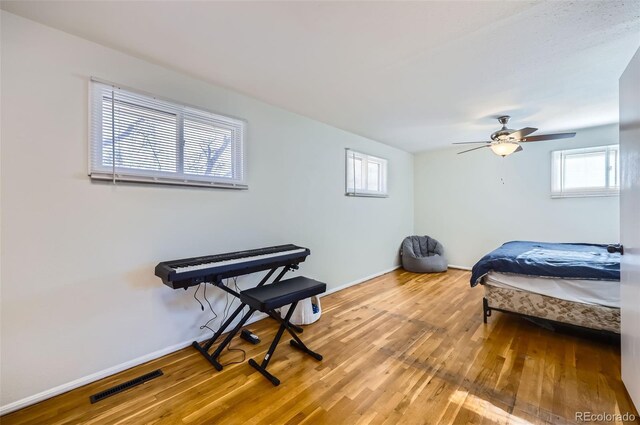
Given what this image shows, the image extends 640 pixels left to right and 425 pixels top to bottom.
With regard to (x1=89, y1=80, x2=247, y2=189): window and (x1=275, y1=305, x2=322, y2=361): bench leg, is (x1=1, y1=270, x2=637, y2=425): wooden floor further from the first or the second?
(x1=89, y1=80, x2=247, y2=189): window

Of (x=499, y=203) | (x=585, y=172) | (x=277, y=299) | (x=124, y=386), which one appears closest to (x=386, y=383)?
(x=277, y=299)

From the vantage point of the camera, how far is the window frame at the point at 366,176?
4.10 metres

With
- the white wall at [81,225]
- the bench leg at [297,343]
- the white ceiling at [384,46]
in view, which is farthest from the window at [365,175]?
the bench leg at [297,343]

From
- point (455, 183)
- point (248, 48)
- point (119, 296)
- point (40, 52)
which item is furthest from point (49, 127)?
point (455, 183)

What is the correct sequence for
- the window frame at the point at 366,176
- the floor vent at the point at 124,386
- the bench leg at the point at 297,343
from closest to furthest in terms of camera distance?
the floor vent at the point at 124,386 < the bench leg at the point at 297,343 < the window frame at the point at 366,176

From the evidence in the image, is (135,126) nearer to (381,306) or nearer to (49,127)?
(49,127)

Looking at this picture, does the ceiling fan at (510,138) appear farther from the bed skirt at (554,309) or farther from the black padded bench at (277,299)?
the black padded bench at (277,299)

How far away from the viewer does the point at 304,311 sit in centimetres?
279


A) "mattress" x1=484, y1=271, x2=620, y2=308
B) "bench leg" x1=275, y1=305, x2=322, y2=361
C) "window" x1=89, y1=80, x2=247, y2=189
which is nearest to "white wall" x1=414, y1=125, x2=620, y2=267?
"mattress" x1=484, y1=271, x2=620, y2=308

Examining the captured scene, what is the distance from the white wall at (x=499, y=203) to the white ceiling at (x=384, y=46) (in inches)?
56.9

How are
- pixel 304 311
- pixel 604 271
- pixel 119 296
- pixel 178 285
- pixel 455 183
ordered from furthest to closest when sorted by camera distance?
1. pixel 455 183
2. pixel 304 311
3. pixel 604 271
4. pixel 119 296
5. pixel 178 285

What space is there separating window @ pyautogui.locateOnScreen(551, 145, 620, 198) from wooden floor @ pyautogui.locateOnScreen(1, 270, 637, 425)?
261cm

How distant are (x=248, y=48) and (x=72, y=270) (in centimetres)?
197

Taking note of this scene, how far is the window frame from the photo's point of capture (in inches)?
161
